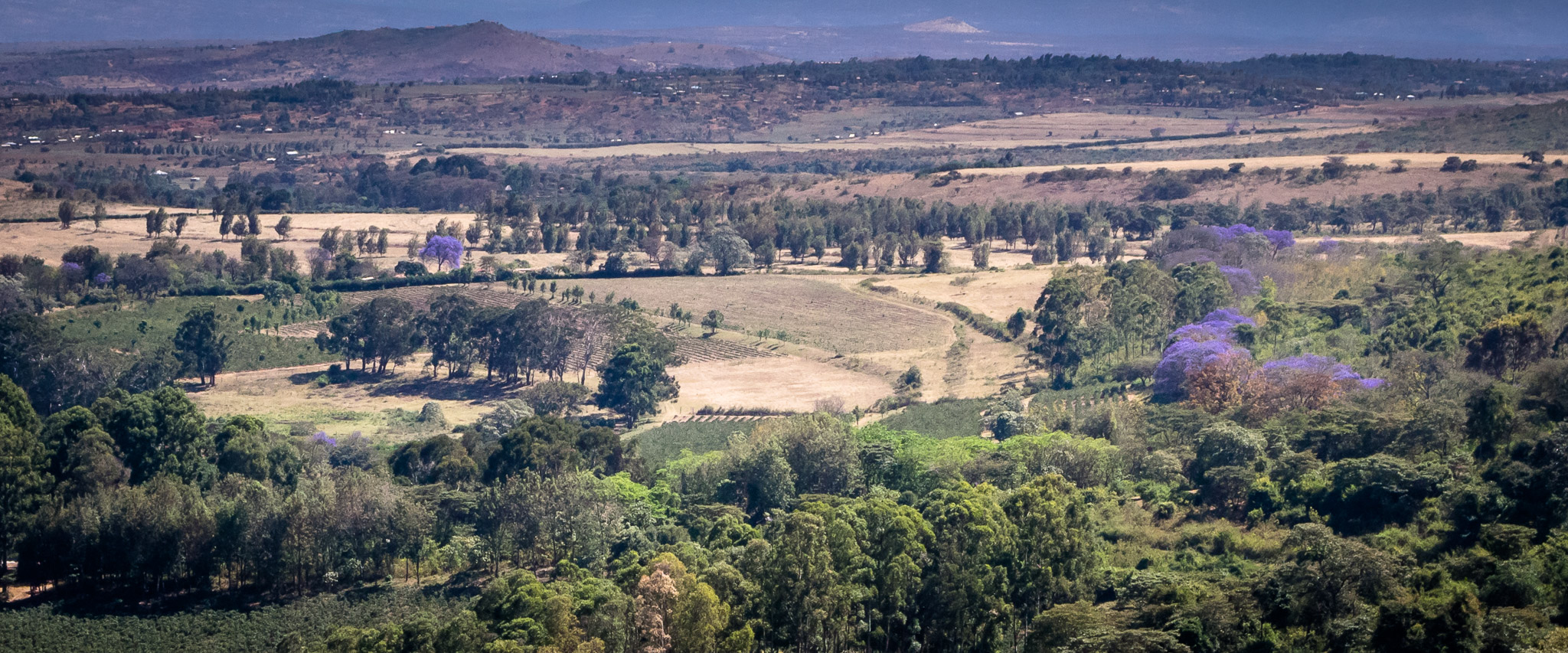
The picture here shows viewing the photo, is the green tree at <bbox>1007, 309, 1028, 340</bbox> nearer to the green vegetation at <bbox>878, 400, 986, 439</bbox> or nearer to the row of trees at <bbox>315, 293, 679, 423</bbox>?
the green vegetation at <bbox>878, 400, 986, 439</bbox>

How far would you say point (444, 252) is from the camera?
4008 inches

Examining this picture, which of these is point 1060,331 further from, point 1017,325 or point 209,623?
point 209,623

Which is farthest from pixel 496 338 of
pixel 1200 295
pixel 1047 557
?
pixel 1047 557

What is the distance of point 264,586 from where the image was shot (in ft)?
149

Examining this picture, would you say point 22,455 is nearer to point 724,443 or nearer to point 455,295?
point 724,443

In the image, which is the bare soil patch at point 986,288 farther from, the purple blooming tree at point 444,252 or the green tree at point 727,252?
the purple blooming tree at point 444,252

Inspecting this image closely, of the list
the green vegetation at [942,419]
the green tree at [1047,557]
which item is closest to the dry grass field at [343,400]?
the green vegetation at [942,419]

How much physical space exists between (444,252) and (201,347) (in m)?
27.0

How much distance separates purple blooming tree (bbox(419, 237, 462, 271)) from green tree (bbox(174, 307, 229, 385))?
2497cm

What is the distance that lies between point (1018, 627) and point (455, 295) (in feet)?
172

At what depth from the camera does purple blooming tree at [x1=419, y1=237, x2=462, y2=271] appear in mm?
101812

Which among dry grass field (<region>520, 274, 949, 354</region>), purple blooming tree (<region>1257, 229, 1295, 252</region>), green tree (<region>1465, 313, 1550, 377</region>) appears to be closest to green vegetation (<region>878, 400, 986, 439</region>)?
dry grass field (<region>520, 274, 949, 354</region>)

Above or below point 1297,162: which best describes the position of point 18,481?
below

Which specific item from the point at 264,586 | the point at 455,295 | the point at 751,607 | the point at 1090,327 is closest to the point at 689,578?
the point at 751,607
